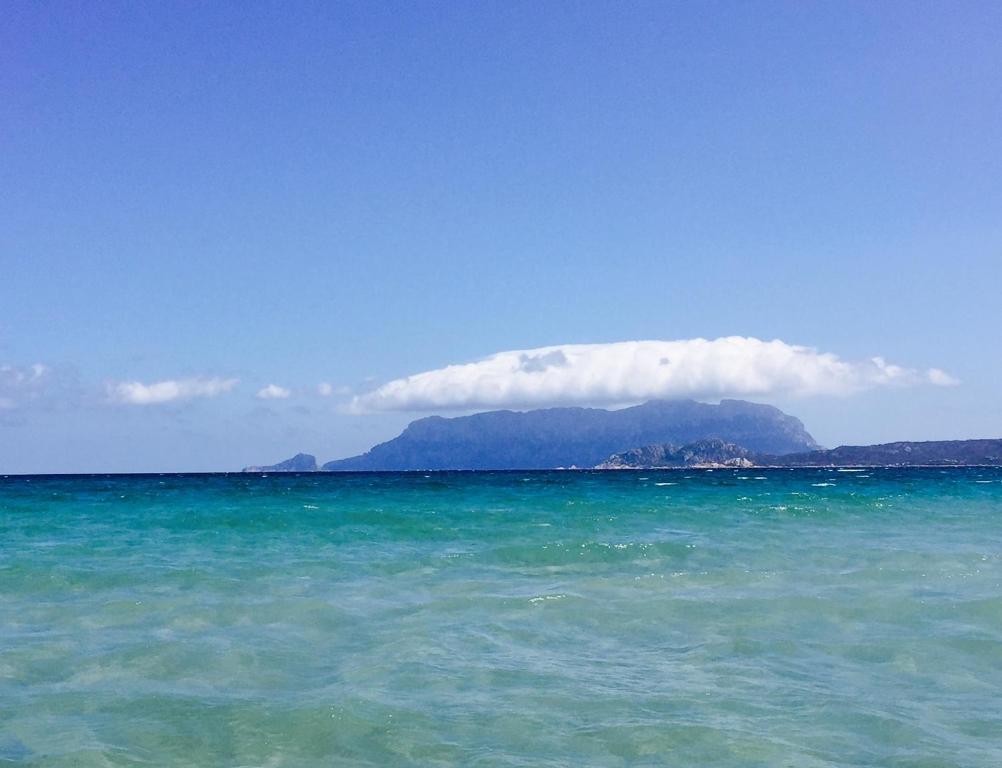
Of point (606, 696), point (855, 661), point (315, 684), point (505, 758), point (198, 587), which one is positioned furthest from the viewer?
point (198, 587)

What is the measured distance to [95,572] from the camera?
61.8 ft

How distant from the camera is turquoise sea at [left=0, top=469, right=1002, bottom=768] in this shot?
7863mm

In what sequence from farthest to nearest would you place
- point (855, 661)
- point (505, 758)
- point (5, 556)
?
point (5, 556)
point (855, 661)
point (505, 758)

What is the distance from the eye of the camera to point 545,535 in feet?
85.1

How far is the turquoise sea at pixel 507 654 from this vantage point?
7863 mm

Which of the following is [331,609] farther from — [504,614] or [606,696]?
[606,696]

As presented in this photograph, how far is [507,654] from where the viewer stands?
11086 mm

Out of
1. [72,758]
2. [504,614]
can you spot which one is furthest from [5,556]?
[72,758]

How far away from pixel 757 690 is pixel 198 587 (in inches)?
468

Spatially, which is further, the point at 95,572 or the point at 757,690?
the point at 95,572

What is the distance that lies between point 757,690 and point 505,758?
348 centimetres

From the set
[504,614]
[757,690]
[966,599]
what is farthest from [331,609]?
[966,599]

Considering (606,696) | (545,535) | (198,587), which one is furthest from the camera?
(545,535)

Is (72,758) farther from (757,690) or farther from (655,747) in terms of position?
(757,690)
